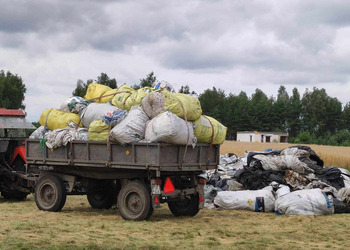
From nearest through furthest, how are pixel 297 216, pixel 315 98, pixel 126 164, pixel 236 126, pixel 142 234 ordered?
pixel 142 234
pixel 126 164
pixel 297 216
pixel 236 126
pixel 315 98

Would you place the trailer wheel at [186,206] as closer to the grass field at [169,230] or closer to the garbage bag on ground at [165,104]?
the grass field at [169,230]

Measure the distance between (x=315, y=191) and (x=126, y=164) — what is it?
442cm

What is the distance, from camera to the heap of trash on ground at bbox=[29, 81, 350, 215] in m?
Answer: 10.5

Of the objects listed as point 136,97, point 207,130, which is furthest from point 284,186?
point 136,97

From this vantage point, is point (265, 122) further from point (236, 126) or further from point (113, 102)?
point (113, 102)

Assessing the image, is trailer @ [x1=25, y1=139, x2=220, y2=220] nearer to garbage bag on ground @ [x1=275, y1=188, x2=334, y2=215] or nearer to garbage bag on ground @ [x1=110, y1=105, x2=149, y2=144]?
garbage bag on ground @ [x1=110, y1=105, x2=149, y2=144]

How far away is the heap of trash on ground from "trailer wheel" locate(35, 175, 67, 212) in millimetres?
844

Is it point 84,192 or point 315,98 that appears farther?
point 315,98

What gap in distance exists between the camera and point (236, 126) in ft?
291

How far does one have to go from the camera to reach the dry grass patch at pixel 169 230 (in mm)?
8188

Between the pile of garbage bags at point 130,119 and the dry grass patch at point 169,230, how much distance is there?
1.56 metres

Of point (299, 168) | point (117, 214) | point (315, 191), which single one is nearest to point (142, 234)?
point (117, 214)

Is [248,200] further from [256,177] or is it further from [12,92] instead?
[12,92]

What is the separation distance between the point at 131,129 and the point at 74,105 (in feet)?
7.09
